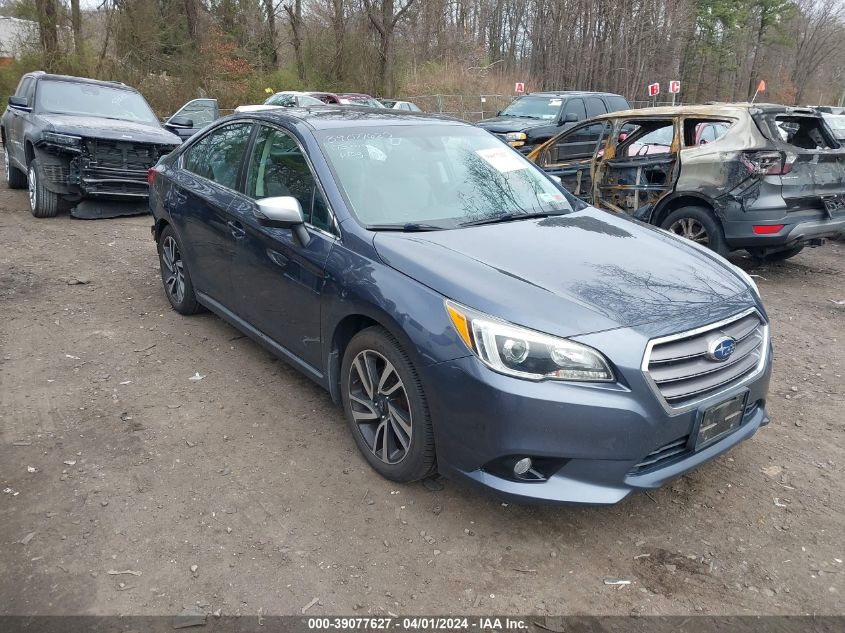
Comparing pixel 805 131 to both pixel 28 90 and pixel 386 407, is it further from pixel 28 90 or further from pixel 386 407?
pixel 28 90

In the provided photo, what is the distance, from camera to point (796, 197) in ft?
20.2

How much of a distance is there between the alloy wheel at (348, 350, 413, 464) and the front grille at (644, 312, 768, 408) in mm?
1082

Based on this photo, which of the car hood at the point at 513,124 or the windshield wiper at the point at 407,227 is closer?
the windshield wiper at the point at 407,227

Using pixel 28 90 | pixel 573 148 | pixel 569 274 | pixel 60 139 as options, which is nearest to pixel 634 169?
pixel 573 148

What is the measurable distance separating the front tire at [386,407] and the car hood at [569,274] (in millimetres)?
389

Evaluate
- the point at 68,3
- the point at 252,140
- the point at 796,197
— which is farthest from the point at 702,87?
the point at 252,140

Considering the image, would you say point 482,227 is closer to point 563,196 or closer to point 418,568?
point 563,196

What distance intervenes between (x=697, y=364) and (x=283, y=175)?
8.18 ft

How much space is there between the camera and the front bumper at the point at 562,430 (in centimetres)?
251

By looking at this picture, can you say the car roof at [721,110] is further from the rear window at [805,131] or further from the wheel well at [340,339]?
the wheel well at [340,339]

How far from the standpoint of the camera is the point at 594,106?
46.1 ft

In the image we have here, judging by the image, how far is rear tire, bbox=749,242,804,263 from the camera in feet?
23.6

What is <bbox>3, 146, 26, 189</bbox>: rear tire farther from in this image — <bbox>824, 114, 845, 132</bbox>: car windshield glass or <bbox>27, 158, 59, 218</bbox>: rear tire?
<bbox>824, 114, 845, 132</bbox>: car windshield glass

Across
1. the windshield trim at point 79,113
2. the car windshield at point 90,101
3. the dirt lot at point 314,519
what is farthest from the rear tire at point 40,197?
the dirt lot at point 314,519
